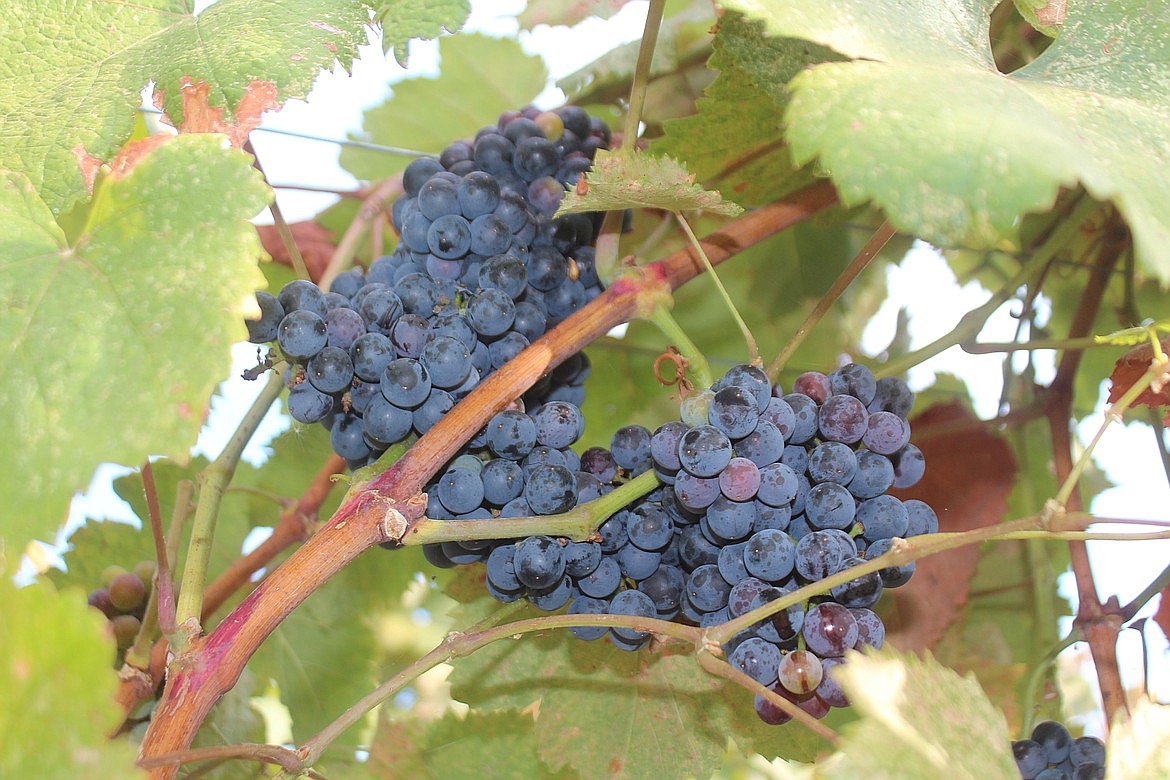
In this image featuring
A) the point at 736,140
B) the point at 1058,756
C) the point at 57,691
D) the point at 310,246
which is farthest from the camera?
the point at 310,246

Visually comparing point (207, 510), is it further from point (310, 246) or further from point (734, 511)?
point (310, 246)

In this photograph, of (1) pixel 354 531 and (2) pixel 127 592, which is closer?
(1) pixel 354 531

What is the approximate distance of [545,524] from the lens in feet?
2.35

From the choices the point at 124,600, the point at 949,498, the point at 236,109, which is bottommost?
the point at 949,498

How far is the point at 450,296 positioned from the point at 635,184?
195 mm

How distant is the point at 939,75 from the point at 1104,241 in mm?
732

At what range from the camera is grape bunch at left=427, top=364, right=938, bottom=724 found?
0.70 metres

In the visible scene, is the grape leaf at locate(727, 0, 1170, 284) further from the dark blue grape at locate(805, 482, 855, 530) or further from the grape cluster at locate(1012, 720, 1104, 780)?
the grape cluster at locate(1012, 720, 1104, 780)

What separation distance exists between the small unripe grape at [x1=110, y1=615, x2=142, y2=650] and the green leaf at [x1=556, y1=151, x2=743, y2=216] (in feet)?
2.21

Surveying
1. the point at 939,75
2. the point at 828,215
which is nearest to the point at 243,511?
the point at 828,215

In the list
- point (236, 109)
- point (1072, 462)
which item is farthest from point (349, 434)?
point (1072, 462)

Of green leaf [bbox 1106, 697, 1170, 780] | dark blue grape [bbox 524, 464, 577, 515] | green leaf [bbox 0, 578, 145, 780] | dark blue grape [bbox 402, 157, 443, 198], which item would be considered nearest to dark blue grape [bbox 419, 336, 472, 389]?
dark blue grape [bbox 524, 464, 577, 515]

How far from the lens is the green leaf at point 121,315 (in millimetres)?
596

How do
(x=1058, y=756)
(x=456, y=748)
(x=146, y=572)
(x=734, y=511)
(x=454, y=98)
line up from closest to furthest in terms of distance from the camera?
(x=734, y=511) → (x=1058, y=756) → (x=146, y=572) → (x=456, y=748) → (x=454, y=98)
